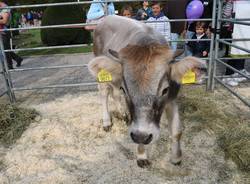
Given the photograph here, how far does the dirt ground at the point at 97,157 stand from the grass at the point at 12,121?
10 cm

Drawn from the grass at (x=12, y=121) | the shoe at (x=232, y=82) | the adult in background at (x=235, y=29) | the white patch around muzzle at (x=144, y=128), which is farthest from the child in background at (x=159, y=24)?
the white patch around muzzle at (x=144, y=128)

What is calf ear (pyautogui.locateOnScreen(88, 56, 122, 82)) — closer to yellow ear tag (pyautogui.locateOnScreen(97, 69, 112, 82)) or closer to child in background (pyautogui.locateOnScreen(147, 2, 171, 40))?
yellow ear tag (pyautogui.locateOnScreen(97, 69, 112, 82))

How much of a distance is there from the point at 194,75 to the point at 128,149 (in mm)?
1295

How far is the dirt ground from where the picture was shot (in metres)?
3.29

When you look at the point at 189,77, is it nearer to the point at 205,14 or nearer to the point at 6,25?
the point at 205,14

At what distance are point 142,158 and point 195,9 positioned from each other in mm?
3445

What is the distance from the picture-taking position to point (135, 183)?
3.19 metres

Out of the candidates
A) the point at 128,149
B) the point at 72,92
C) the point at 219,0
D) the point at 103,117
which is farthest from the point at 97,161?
the point at 219,0

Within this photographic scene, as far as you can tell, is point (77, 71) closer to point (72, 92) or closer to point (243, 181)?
point (72, 92)

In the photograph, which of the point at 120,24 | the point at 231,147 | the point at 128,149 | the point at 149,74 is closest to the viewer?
the point at 149,74

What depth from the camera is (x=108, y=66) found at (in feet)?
9.57

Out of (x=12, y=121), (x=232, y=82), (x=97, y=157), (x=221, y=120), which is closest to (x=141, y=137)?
(x=97, y=157)

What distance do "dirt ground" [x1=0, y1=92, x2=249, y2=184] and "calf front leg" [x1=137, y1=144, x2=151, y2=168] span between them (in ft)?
0.17

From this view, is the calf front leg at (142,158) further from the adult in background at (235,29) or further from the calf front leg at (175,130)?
the adult in background at (235,29)
